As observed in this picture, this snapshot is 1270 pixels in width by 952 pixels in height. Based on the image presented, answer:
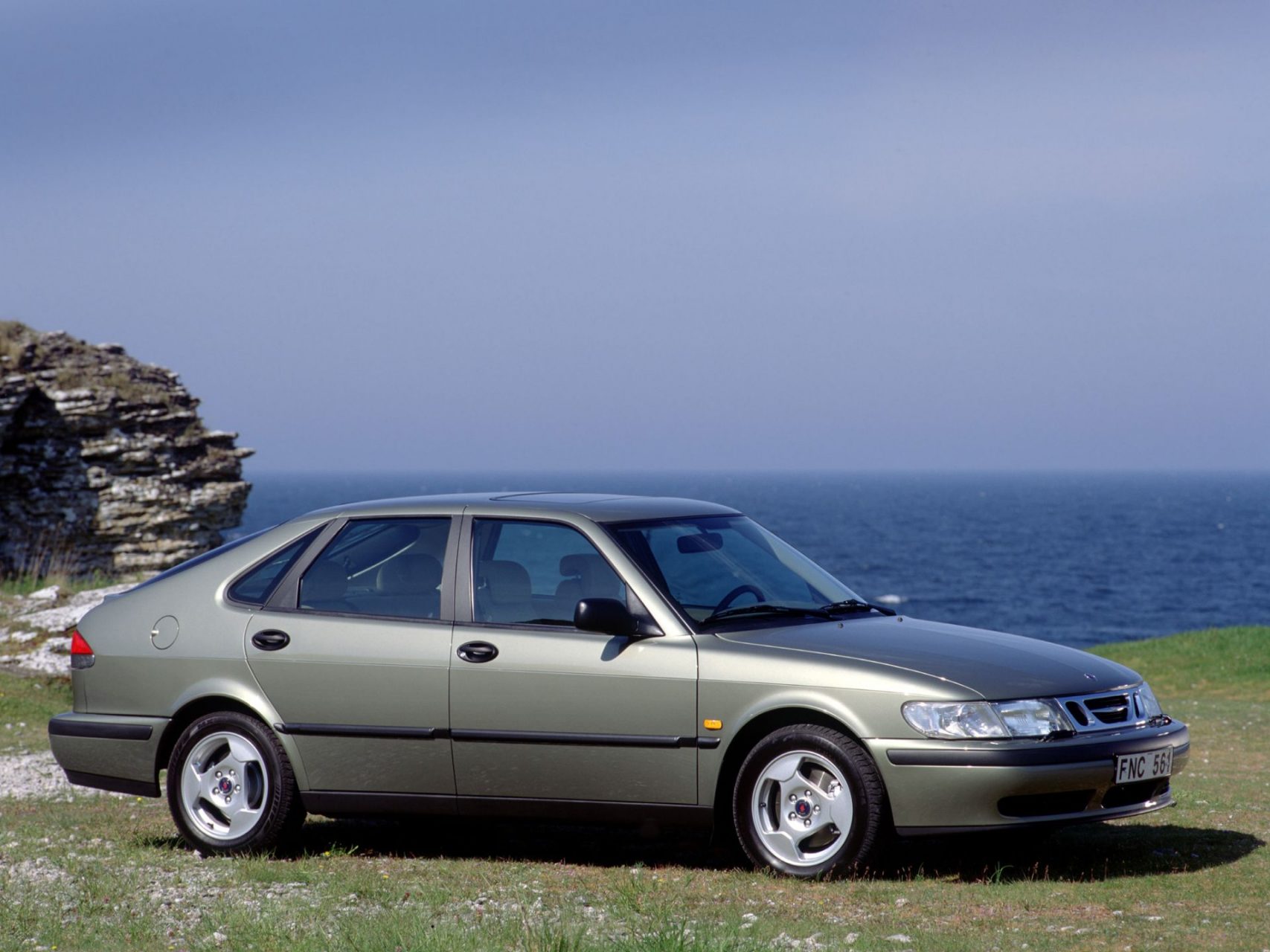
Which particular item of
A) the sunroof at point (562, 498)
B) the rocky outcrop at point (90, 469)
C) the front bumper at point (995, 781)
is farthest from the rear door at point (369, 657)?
the rocky outcrop at point (90, 469)

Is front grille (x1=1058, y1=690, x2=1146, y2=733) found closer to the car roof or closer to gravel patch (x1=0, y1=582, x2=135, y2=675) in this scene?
the car roof

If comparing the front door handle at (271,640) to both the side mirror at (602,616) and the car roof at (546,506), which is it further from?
the side mirror at (602,616)

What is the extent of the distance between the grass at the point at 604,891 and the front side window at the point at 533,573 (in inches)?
47.5

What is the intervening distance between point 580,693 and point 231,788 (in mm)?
1974

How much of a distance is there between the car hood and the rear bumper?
3.07 metres

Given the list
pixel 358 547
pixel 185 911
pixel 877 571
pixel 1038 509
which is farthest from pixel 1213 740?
pixel 1038 509

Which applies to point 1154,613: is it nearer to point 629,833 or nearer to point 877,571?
point 877,571

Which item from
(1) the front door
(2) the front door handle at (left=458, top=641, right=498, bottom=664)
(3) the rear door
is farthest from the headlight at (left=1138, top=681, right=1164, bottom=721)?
(3) the rear door

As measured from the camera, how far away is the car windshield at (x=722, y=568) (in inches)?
279

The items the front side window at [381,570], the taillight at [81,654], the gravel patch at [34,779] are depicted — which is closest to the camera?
the front side window at [381,570]

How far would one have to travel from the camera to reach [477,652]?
703cm

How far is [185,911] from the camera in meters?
5.99

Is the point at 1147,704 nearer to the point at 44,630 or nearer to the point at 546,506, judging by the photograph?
the point at 546,506

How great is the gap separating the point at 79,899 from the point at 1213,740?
10195 millimetres
